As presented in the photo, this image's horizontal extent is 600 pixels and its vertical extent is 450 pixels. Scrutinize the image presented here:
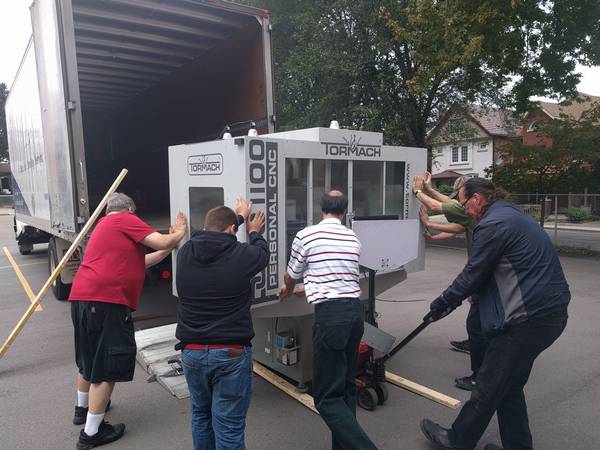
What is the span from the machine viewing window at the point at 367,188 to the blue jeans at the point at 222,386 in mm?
1833

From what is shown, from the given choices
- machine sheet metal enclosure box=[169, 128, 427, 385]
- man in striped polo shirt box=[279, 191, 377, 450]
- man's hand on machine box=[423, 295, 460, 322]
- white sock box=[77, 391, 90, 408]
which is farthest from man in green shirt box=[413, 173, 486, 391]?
white sock box=[77, 391, 90, 408]

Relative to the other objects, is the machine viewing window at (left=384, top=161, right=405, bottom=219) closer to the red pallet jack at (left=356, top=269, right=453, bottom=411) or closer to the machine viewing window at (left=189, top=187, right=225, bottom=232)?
the red pallet jack at (left=356, top=269, right=453, bottom=411)

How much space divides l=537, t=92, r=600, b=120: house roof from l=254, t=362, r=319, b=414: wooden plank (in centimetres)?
1165

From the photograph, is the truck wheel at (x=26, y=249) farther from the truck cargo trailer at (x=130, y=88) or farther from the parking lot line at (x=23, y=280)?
the truck cargo trailer at (x=130, y=88)

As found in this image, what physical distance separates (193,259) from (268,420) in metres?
1.71

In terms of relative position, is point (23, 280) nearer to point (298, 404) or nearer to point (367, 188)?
point (298, 404)

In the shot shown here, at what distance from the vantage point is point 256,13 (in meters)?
5.73

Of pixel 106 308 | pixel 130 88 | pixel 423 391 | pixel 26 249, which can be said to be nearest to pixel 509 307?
pixel 423 391

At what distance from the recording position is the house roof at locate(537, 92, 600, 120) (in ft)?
41.5

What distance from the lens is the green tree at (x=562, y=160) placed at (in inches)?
523

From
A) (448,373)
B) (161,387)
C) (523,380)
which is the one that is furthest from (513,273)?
(161,387)

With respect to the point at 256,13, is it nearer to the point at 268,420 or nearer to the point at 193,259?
the point at 193,259

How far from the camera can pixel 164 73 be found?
25.6 feet

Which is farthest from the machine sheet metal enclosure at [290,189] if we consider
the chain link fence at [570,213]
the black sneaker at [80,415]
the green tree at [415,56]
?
the chain link fence at [570,213]
